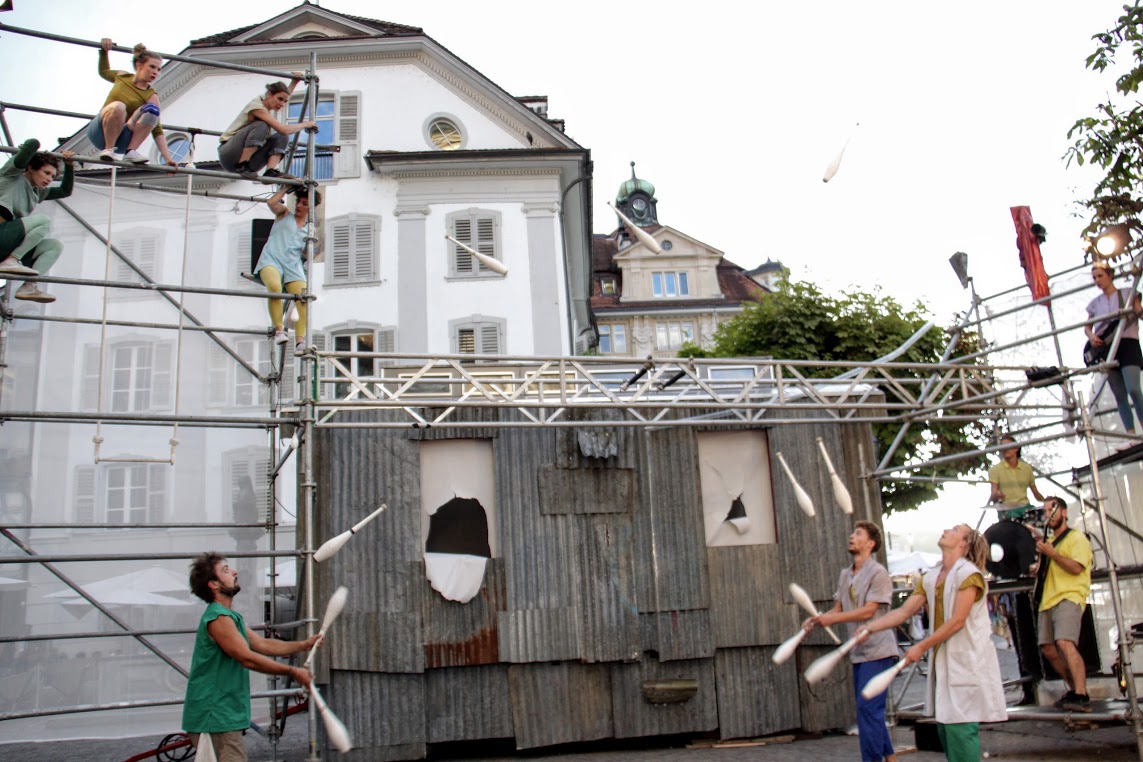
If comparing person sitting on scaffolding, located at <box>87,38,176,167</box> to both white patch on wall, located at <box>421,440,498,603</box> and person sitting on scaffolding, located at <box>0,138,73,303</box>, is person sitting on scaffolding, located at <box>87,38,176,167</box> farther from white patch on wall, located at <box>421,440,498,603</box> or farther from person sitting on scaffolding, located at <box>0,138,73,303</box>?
white patch on wall, located at <box>421,440,498,603</box>

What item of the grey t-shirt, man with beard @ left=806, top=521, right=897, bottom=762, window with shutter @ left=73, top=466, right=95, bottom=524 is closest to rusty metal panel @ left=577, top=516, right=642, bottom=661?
man with beard @ left=806, top=521, right=897, bottom=762

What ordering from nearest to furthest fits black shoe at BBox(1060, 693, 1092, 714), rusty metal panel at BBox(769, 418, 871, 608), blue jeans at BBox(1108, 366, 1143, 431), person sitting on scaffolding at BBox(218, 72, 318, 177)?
black shoe at BBox(1060, 693, 1092, 714) → person sitting on scaffolding at BBox(218, 72, 318, 177) → blue jeans at BBox(1108, 366, 1143, 431) → rusty metal panel at BBox(769, 418, 871, 608)

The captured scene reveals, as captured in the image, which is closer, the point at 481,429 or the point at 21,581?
the point at 21,581

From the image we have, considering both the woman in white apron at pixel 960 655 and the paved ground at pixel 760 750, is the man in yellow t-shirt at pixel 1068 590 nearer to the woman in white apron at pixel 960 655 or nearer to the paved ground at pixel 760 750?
the paved ground at pixel 760 750

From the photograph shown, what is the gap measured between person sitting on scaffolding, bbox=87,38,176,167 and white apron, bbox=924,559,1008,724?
24.4 ft

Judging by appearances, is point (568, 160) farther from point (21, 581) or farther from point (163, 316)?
point (21, 581)

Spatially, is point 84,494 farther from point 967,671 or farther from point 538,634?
point 967,671

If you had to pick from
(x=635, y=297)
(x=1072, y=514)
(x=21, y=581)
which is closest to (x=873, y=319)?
(x=1072, y=514)

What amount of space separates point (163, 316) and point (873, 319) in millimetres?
19145

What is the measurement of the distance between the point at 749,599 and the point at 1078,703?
3417mm

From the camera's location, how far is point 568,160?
74.2 ft

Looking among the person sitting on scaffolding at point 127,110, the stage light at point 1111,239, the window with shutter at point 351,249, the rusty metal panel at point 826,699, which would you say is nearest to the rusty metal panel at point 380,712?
the rusty metal panel at point 826,699

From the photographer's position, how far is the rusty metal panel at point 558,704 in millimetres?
10742

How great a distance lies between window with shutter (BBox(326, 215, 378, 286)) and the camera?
22172 mm
